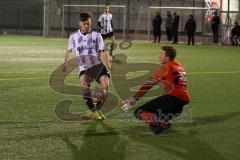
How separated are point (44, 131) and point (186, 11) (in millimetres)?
37569

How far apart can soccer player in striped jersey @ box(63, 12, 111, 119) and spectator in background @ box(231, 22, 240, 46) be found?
25.3 m

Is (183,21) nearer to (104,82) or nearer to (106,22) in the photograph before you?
(106,22)

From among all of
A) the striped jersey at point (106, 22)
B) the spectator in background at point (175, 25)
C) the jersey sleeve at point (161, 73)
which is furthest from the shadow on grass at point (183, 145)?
the spectator in background at point (175, 25)

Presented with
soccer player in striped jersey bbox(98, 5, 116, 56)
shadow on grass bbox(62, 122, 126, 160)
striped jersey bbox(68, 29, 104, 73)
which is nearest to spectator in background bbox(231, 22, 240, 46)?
soccer player in striped jersey bbox(98, 5, 116, 56)

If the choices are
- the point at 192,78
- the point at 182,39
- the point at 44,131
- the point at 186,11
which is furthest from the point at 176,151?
the point at 186,11

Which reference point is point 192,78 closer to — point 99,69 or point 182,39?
point 99,69

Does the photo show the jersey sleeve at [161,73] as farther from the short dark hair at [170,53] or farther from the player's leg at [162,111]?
the player's leg at [162,111]

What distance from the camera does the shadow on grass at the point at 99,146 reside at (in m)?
6.48

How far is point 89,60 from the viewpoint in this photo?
30.9 feet

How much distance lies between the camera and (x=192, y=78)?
15750 mm

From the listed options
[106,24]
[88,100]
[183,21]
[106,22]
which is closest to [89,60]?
[88,100]

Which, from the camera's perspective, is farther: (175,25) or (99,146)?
(175,25)

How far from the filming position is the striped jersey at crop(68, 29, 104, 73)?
9.38 meters

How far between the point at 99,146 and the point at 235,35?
28.7 m
